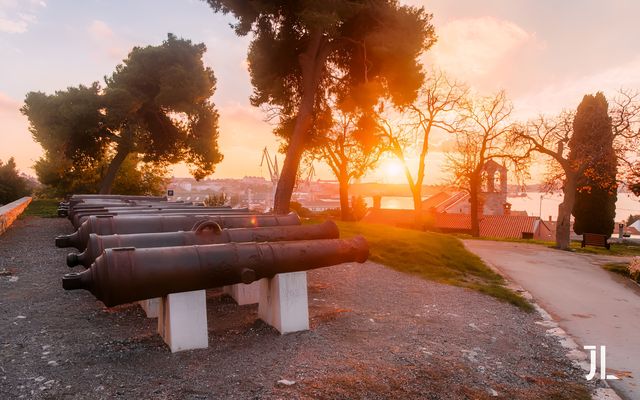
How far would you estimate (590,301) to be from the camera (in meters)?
10.1

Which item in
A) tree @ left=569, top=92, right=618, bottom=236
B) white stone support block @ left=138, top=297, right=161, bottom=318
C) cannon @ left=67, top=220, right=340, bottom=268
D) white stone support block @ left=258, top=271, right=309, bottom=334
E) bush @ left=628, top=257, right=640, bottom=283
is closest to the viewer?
cannon @ left=67, top=220, right=340, bottom=268

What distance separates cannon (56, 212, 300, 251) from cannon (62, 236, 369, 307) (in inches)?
63.9

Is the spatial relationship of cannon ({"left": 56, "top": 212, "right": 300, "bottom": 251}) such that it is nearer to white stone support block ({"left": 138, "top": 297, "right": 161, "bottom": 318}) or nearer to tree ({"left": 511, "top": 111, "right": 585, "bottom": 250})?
white stone support block ({"left": 138, "top": 297, "right": 161, "bottom": 318})

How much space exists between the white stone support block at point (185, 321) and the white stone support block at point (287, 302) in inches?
39.8

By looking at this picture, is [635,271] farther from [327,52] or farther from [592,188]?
[592,188]

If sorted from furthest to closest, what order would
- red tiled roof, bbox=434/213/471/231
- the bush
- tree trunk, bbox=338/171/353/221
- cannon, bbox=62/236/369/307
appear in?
red tiled roof, bbox=434/213/471/231
tree trunk, bbox=338/171/353/221
the bush
cannon, bbox=62/236/369/307

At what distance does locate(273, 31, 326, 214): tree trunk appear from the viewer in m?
15.5

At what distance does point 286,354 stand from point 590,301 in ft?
27.5

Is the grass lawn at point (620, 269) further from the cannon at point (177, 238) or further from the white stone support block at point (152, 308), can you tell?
the white stone support block at point (152, 308)

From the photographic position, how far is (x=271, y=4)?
15156mm

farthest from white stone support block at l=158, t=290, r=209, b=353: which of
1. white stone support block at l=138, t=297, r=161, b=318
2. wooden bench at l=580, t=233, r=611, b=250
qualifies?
wooden bench at l=580, t=233, r=611, b=250

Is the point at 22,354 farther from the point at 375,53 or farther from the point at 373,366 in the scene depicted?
the point at 375,53

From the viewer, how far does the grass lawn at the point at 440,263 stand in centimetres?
1070

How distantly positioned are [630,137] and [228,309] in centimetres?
2329
